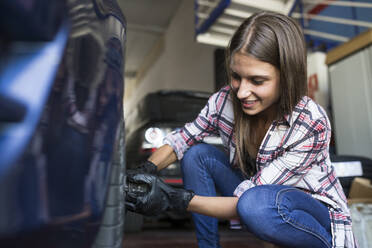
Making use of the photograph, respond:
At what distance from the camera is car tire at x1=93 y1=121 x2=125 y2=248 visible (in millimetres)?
506

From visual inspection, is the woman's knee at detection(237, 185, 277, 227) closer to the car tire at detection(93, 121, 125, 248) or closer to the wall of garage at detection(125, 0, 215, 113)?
the car tire at detection(93, 121, 125, 248)

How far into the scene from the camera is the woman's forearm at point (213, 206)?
97cm

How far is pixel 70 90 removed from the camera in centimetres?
44

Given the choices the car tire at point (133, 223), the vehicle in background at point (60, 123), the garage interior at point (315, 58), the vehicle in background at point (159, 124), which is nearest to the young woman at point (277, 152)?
the garage interior at point (315, 58)

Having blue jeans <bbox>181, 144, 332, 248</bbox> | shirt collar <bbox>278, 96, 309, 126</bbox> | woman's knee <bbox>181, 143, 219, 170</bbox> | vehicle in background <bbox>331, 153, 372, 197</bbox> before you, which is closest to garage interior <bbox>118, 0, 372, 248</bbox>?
vehicle in background <bbox>331, 153, 372, 197</bbox>

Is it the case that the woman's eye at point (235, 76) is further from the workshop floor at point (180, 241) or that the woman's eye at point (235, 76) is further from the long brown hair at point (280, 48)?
the workshop floor at point (180, 241)

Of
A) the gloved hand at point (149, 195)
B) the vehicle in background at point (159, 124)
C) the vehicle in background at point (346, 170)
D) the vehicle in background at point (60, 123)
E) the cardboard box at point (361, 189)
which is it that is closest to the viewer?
the vehicle in background at point (60, 123)

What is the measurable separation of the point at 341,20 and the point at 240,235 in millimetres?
2406

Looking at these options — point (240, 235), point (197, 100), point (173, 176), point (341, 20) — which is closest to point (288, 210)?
point (173, 176)

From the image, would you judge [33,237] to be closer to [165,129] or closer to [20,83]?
[20,83]

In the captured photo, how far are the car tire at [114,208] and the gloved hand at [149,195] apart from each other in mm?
307

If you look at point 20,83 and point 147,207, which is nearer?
point 20,83

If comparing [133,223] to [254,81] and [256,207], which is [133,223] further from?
[254,81]

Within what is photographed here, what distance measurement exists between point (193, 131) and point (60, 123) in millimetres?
894
